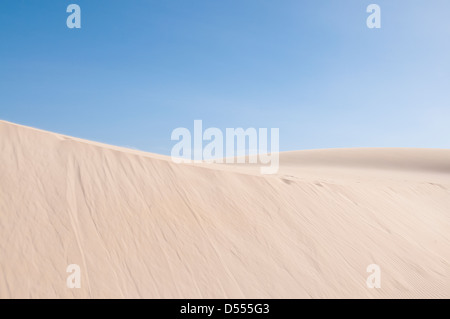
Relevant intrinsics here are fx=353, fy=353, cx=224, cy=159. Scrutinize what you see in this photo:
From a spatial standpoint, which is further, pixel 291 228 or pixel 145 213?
pixel 291 228

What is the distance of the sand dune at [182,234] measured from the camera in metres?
5.22

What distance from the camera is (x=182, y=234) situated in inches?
247

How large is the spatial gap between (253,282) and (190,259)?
3.56 ft

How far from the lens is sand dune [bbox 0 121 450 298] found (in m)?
5.22

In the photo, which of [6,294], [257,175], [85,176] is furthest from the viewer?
[257,175]
